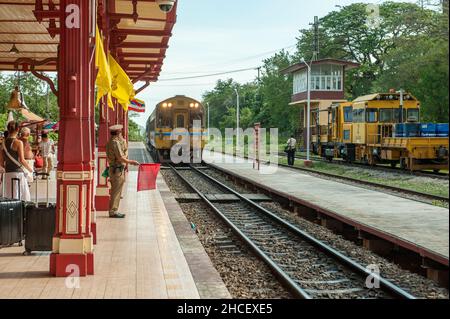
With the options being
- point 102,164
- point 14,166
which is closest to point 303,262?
point 14,166

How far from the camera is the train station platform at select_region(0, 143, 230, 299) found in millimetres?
6465

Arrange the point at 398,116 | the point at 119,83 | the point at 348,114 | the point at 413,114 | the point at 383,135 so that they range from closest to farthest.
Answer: the point at 119,83 → the point at 383,135 → the point at 413,114 → the point at 398,116 → the point at 348,114

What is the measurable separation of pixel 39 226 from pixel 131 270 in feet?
4.67

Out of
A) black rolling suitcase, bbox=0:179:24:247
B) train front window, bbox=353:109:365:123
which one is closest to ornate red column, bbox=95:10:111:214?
black rolling suitcase, bbox=0:179:24:247

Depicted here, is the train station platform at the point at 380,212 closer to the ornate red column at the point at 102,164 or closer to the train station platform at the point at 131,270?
the train station platform at the point at 131,270

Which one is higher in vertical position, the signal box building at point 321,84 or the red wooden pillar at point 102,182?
the signal box building at point 321,84

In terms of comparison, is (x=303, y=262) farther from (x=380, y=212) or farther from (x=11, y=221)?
(x=380, y=212)

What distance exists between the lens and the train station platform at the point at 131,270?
6.46 meters

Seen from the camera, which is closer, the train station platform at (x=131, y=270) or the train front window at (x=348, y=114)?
the train station platform at (x=131, y=270)

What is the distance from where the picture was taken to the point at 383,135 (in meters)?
27.4

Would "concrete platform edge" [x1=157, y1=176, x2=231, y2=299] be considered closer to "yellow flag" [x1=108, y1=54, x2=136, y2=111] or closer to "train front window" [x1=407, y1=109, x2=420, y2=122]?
"yellow flag" [x1=108, y1=54, x2=136, y2=111]

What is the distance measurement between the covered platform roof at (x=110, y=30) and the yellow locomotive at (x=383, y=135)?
380 inches

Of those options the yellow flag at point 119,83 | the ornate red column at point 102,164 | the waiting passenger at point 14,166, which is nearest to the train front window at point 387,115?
the ornate red column at point 102,164
